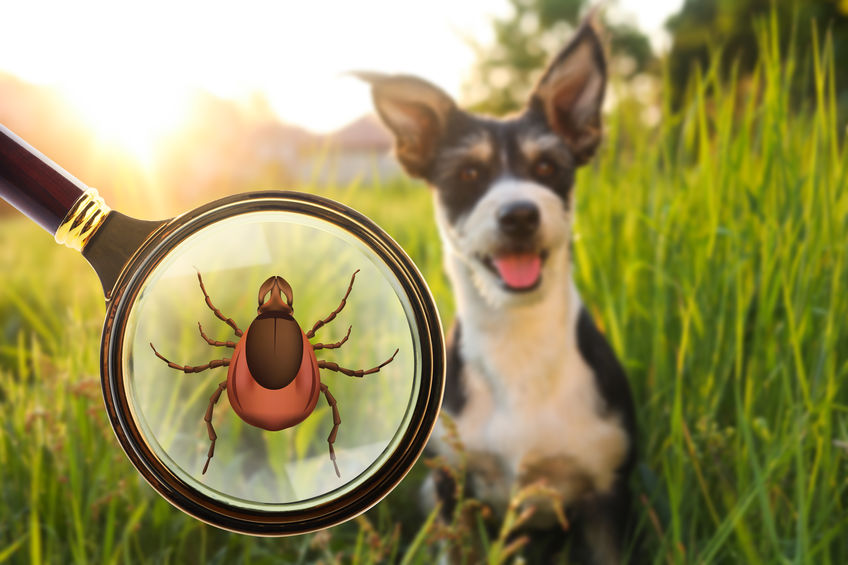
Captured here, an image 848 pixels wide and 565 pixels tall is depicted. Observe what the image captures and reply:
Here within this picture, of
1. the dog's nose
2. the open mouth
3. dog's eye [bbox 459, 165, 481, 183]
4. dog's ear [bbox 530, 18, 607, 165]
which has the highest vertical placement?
dog's ear [bbox 530, 18, 607, 165]

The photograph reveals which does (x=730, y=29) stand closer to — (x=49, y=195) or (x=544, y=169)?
(x=544, y=169)

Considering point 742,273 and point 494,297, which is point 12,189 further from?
point 742,273

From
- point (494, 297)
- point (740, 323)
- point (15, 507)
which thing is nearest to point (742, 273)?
point (740, 323)

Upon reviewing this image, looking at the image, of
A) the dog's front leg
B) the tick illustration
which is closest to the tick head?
the tick illustration

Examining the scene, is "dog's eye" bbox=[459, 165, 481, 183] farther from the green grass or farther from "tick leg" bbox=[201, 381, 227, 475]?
"tick leg" bbox=[201, 381, 227, 475]

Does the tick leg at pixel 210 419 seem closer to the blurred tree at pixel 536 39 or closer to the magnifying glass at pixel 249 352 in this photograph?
the magnifying glass at pixel 249 352

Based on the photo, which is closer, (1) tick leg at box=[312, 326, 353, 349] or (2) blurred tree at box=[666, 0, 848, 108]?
(1) tick leg at box=[312, 326, 353, 349]
